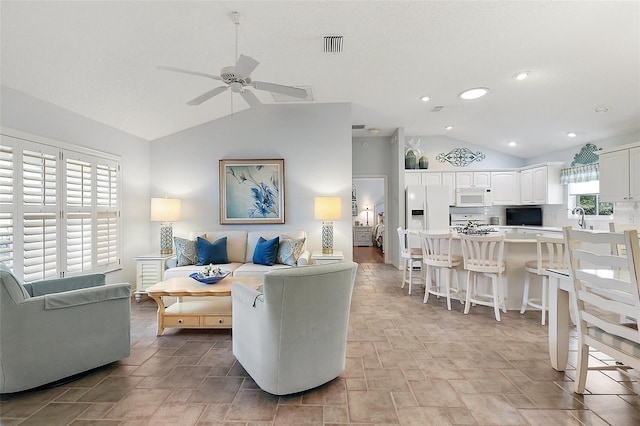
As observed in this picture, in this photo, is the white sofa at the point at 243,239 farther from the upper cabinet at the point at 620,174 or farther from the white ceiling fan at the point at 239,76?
the upper cabinet at the point at 620,174

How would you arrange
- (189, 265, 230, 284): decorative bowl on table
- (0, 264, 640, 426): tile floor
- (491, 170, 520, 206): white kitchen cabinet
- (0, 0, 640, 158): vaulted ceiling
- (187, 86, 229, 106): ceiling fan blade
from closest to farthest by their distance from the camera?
1. (0, 264, 640, 426): tile floor
2. (0, 0, 640, 158): vaulted ceiling
3. (187, 86, 229, 106): ceiling fan blade
4. (189, 265, 230, 284): decorative bowl on table
5. (491, 170, 520, 206): white kitchen cabinet

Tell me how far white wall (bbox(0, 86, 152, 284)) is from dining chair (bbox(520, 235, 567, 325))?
17.4ft

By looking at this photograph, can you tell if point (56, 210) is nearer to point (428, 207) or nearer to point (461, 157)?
point (428, 207)

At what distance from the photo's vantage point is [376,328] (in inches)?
124

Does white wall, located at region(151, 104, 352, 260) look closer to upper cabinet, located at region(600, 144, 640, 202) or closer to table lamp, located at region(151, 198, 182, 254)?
table lamp, located at region(151, 198, 182, 254)

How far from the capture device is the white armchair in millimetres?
1816

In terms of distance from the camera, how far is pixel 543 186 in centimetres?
593

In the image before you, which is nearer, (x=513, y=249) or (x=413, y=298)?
(x=513, y=249)

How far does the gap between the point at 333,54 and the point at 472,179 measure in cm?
465

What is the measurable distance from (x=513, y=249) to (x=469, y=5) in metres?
2.67

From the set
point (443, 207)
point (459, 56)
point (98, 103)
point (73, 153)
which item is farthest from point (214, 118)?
point (443, 207)

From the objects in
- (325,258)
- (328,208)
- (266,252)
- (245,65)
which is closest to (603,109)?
(328,208)

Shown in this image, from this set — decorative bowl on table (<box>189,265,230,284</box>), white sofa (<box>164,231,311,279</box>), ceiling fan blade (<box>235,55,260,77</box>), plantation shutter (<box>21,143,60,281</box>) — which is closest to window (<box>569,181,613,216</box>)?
white sofa (<box>164,231,311,279</box>)

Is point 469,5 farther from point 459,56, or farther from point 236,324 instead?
point 236,324
